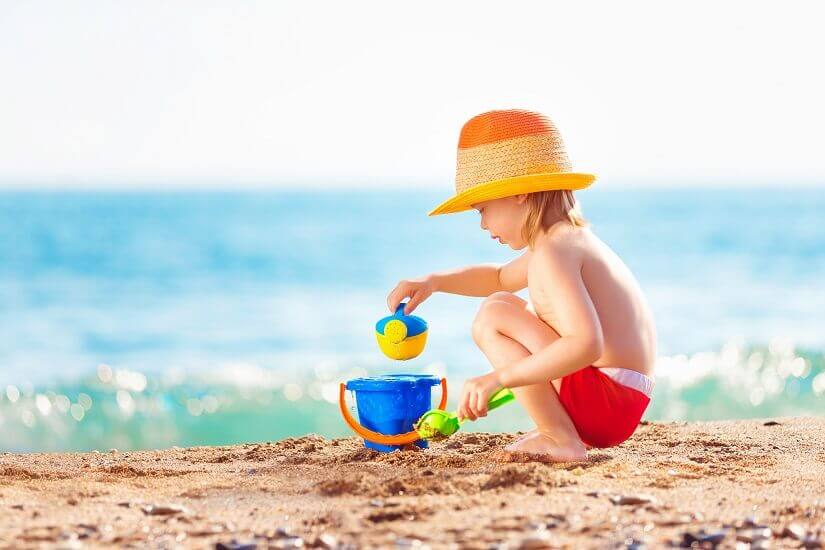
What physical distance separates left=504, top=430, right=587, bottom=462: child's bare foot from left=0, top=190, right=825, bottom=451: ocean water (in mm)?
3190

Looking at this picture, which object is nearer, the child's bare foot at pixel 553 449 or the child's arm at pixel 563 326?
the child's arm at pixel 563 326

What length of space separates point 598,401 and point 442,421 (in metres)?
0.44

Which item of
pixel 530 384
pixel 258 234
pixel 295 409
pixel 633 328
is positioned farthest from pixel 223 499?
pixel 258 234

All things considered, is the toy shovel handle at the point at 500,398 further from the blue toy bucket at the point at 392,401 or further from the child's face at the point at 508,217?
the child's face at the point at 508,217

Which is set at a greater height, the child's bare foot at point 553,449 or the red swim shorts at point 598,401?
the red swim shorts at point 598,401

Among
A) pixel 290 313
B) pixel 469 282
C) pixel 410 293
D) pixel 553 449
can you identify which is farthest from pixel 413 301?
pixel 290 313

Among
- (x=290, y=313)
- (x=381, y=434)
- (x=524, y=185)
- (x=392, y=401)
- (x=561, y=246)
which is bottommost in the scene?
(x=290, y=313)

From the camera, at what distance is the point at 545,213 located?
112 inches

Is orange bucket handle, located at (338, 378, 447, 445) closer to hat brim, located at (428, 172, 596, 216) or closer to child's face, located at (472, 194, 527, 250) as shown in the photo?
child's face, located at (472, 194, 527, 250)

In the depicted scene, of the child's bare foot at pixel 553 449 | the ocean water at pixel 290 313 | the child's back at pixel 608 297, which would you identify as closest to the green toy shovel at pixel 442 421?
the child's bare foot at pixel 553 449

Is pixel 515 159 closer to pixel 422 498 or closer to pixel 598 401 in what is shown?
pixel 598 401

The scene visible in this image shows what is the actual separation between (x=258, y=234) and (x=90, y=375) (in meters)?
13.0

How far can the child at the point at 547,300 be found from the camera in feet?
9.02

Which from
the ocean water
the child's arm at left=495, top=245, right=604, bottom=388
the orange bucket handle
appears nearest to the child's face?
the child's arm at left=495, top=245, right=604, bottom=388
